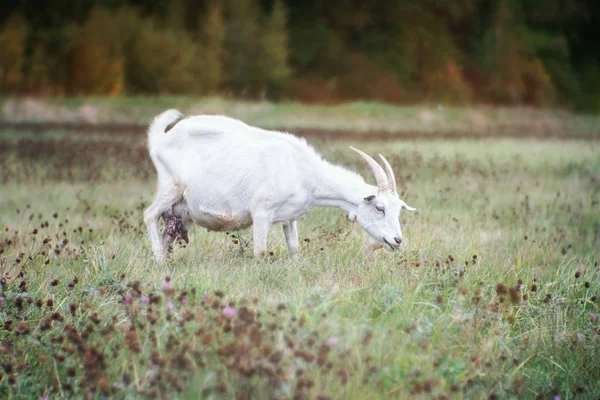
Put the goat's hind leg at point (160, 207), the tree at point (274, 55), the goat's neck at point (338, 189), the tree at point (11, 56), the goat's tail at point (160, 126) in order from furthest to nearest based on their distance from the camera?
the tree at point (274, 55), the tree at point (11, 56), the goat's tail at point (160, 126), the goat's hind leg at point (160, 207), the goat's neck at point (338, 189)

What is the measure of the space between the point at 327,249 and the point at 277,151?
111cm

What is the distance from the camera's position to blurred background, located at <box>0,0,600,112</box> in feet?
106

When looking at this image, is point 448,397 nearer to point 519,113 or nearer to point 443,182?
point 443,182

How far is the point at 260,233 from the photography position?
6617 mm

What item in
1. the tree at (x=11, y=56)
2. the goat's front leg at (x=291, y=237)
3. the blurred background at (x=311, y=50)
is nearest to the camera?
the goat's front leg at (x=291, y=237)

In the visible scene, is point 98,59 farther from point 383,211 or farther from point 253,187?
point 383,211

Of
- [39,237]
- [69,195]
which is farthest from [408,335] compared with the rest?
[69,195]

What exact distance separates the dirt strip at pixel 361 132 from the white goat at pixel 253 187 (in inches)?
438

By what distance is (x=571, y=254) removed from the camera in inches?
332

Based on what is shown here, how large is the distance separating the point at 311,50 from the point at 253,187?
114 feet

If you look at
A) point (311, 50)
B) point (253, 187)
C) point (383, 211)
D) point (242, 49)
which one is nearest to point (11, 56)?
point (242, 49)

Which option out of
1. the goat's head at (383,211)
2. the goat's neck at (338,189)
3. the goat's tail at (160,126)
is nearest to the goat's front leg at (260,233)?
the goat's neck at (338,189)

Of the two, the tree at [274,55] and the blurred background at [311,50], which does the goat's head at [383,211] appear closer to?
the blurred background at [311,50]

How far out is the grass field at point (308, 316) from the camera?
4.21 metres
